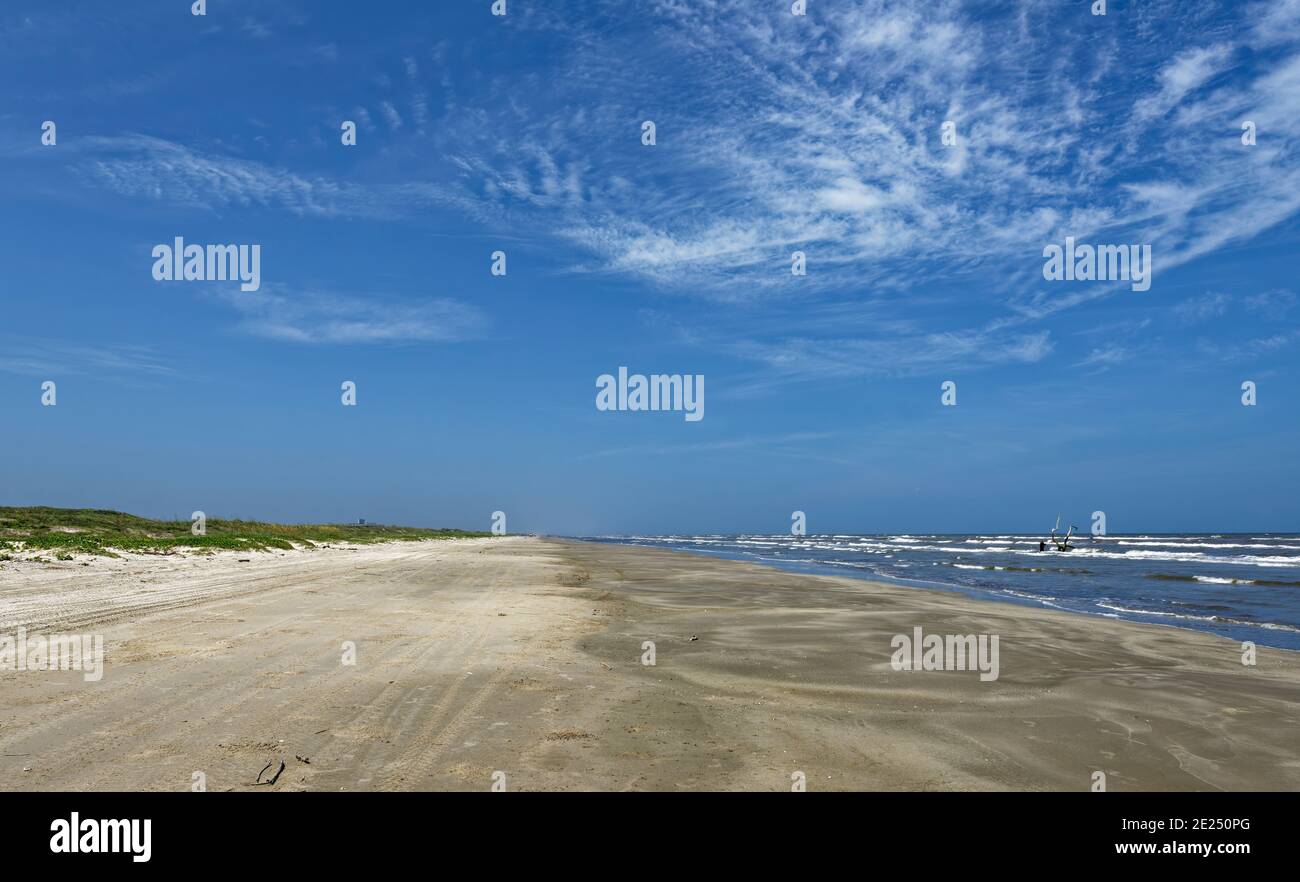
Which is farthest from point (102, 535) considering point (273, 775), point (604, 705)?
point (273, 775)

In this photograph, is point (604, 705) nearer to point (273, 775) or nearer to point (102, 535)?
point (273, 775)

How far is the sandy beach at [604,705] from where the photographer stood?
20.8 ft

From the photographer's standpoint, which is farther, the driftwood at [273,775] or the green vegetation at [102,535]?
the green vegetation at [102,535]

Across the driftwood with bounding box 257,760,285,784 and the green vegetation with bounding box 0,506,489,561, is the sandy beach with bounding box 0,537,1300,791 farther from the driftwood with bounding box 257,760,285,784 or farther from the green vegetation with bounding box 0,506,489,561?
the green vegetation with bounding box 0,506,489,561

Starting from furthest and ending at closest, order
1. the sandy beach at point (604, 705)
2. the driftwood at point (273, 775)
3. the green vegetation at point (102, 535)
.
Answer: the green vegetation at point (102, 535) < the sandy beach at point (604, 705) < the driftwood at point (273, 775)

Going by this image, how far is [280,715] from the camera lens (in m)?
7.73

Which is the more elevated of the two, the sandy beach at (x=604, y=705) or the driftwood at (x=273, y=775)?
the driftwood at (x=273, y=775)

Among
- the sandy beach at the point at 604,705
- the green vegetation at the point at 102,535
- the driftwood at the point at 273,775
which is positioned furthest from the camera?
the green vegetation at the point at 102,535

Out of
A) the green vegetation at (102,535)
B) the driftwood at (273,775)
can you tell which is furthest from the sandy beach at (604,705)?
the green vegetation at (102,535)

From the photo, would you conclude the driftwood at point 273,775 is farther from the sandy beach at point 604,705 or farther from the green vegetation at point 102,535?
the green vegetation at point 102,535

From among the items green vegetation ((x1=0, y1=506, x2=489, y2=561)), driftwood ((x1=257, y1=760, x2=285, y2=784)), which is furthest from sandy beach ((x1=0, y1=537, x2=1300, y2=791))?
green vegetation ((x1=0, y1=506, x2=489, y2=561))

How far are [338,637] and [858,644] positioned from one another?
9.92 metres
